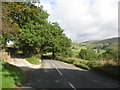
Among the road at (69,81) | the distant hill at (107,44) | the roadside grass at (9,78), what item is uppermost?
the distant hill at (107,44)

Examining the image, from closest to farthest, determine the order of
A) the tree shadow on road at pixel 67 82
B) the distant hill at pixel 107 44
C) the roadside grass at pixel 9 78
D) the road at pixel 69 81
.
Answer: the roadside grass at pixel 9 78
the tree shadow on road at pixel 67 82
the road at pixel 69 81
the distant hill at pixel 107 44

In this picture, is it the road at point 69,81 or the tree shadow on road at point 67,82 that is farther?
the road at point 69,81

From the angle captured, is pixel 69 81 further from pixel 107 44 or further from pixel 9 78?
pixel 107 44

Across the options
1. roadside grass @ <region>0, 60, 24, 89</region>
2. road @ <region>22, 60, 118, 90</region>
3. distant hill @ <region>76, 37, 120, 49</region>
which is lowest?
road @ <region>22, 60, 118, 90</region>

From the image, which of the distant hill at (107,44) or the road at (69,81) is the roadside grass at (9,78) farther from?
the distant hill at (107,44)

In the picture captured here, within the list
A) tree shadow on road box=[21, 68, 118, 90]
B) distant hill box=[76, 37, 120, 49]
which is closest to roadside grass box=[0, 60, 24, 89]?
tree shadow on road box=[21, 68, 118, 90]

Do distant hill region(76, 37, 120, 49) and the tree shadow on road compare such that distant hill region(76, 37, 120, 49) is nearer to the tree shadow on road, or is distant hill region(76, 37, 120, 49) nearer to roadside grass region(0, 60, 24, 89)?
the tree shadow on road

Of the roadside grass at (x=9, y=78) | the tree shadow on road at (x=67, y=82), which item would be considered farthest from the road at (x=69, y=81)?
the roadside grass at (x=9, y=78)

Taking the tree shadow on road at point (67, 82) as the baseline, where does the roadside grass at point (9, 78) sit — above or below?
above

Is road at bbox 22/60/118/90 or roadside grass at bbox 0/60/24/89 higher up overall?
roadside grass at bbox 0/60/24/89

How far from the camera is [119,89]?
933 centimetres

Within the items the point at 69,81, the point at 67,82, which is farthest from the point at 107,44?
the point at 67,82

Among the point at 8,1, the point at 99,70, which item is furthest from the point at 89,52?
the point at 8,1

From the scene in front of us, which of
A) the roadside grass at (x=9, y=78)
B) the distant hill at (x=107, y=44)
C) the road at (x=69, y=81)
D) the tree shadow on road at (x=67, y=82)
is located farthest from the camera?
the distant hill at (x=107, y=44)
